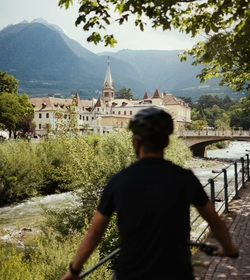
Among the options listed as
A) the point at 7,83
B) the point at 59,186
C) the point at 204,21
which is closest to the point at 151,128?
the point at 204,21

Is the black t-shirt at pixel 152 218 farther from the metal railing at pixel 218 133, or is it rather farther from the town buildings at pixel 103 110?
the town buildings at pixel 103 110

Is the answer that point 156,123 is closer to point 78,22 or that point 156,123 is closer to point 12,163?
point 78,22

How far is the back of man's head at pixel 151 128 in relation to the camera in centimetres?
199

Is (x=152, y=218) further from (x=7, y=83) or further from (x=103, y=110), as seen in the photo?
(x=103, y=110)

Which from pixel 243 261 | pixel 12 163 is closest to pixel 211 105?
pixel 12 163

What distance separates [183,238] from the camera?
195 cm

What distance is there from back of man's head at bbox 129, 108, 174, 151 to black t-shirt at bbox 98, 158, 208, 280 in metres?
0.13

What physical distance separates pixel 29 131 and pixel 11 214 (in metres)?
38.0

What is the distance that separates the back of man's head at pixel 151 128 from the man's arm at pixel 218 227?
1.49 ft

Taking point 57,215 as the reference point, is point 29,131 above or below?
above

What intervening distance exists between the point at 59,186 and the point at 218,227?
830 inches

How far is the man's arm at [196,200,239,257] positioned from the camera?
207 centimetres

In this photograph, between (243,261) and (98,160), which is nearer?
(243,261)

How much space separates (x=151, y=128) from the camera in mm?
1986
